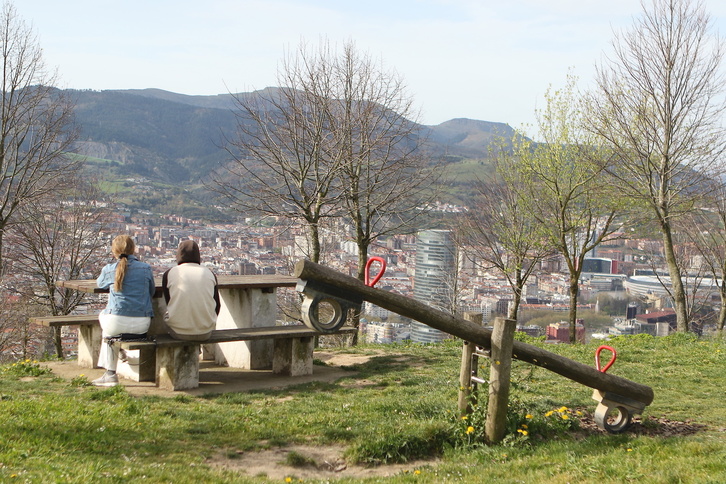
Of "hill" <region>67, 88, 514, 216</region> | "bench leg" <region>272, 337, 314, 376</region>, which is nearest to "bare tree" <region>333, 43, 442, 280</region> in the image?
"bench leg" <region>272, 337, 314, 376</region>

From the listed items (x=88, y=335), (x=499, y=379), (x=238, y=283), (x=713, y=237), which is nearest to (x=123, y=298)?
(x=238, y=283)

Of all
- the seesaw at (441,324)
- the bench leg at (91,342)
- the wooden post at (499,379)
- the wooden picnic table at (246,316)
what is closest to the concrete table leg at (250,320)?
the wooden picnic table at (246,316)

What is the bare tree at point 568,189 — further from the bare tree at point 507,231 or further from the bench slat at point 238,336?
the bench slat at point 238,336

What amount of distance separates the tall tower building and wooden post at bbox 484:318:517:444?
91.4 feet

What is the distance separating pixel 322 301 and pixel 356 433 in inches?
68.8

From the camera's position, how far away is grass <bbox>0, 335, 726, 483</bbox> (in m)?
5.34

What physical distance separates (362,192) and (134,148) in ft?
391

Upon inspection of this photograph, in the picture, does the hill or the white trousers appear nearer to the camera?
the white trousers

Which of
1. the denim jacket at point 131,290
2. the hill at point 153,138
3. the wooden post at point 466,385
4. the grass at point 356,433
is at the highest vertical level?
the hill at point 153,138

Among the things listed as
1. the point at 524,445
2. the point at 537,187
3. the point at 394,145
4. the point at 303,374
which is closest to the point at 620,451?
the point at 524,445

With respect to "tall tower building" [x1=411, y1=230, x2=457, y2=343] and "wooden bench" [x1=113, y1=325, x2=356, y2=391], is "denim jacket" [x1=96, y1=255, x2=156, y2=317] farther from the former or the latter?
"tall tower building" [x1=411, y1=230, x2=457, y2=343]

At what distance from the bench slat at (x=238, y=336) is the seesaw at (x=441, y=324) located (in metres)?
2.06

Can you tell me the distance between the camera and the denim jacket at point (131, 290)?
8.70 metres

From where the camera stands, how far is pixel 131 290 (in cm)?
873
